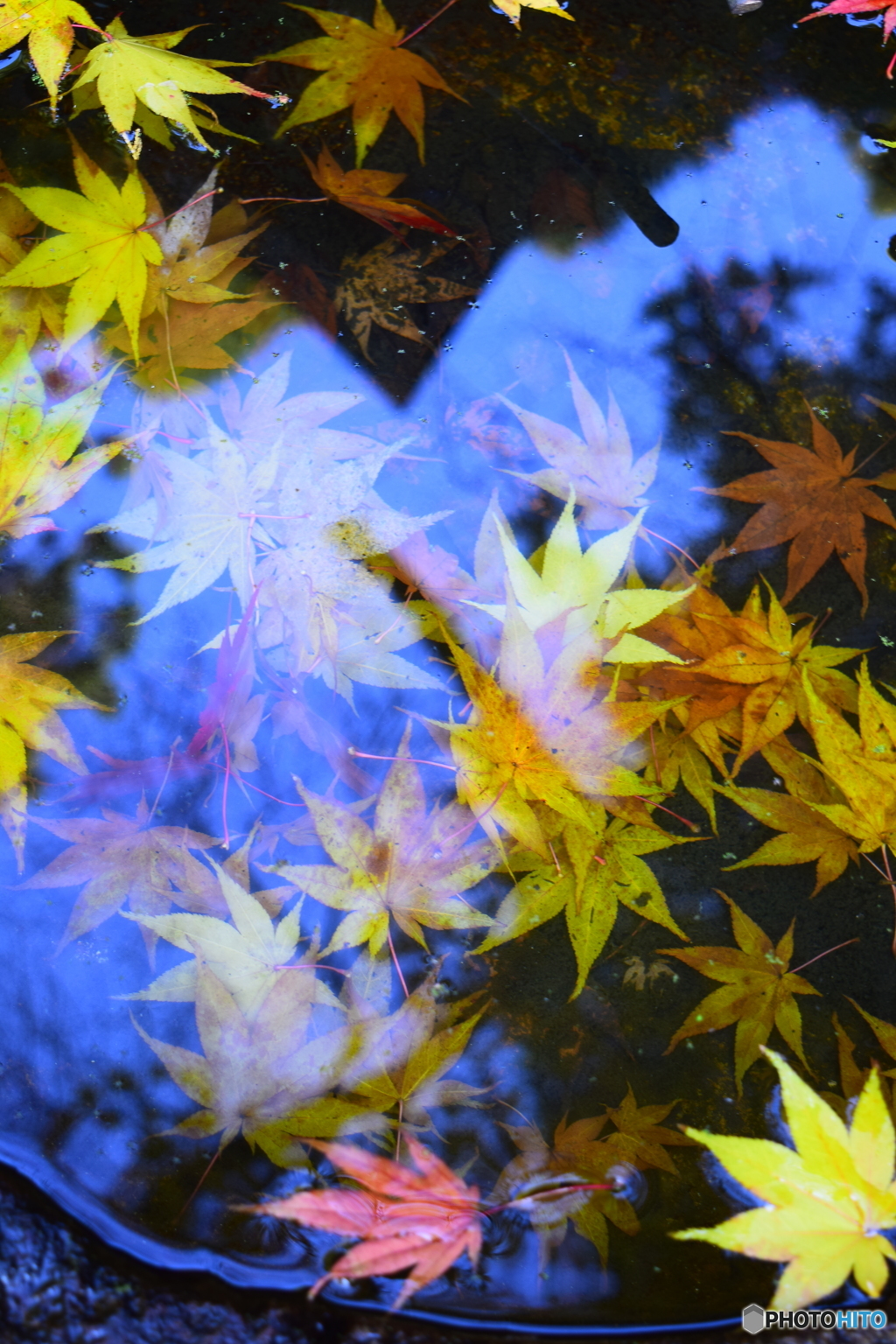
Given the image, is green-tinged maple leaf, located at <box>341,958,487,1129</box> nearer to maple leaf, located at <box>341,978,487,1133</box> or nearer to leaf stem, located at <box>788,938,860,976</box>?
maple leaf, located at <box>341,978,487,1133</box>

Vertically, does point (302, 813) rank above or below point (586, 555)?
below

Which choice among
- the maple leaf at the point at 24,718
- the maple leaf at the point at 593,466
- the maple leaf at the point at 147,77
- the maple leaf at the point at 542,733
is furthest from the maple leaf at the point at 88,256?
the maple leaf at the point at 542,733

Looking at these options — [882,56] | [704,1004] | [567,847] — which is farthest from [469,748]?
[882,56]

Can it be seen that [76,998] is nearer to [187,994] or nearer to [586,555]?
[187,994]

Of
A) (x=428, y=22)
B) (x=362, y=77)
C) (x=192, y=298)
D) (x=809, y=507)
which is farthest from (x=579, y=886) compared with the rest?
(x=428, y=22)

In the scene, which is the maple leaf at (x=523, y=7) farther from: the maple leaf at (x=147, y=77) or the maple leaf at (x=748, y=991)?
the maple leaf at (x=748, y=991)

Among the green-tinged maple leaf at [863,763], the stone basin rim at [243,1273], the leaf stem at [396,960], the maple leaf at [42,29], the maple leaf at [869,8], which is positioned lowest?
the stone basin rim at [243,1273]

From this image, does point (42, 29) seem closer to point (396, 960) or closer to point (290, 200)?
point (290, 200)
